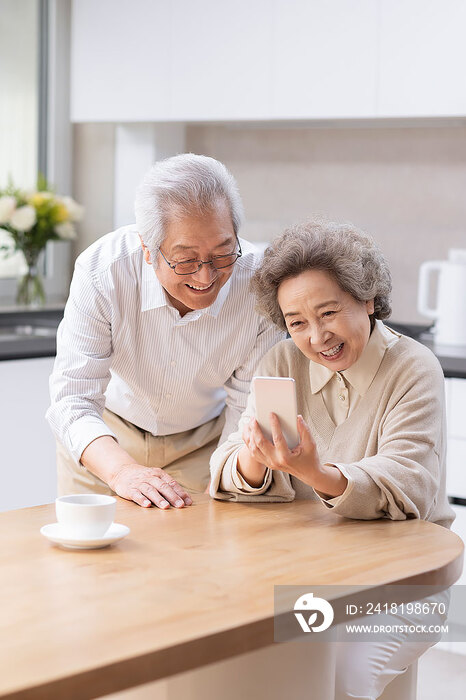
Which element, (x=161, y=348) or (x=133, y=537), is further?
(x=161, y=348)

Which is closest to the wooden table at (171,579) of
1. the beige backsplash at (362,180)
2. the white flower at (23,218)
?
the beige backsplash at (362,180)

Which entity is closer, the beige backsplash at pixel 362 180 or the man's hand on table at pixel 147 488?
the man's hand on table at pixel 147 488

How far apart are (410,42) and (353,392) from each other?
5.79 ft

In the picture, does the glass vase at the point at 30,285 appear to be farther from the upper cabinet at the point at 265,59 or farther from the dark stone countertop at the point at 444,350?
the dark stone countertop at the point at 444,350

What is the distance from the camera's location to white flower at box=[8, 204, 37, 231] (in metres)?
4.02

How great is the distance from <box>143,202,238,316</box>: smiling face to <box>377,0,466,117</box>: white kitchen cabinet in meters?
1.51

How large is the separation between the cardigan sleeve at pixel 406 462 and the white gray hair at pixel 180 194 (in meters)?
0.49

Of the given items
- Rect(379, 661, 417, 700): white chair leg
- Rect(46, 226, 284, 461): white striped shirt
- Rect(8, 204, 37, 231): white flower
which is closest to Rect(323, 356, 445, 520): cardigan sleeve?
Rect(379, 661, 417, 700): white chair leg

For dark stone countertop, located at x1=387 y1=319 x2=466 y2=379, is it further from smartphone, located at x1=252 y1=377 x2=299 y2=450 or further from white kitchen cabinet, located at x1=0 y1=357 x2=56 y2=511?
smartphone, located at x1=252 y1=377 x2=299 y2=450

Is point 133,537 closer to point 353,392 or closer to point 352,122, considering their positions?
point 353,392

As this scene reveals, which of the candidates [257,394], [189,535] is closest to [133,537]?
[189,535]

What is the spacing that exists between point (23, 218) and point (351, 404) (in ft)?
7.98

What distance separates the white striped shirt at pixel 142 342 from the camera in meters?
2.19

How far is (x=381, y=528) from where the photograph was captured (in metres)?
1.72
